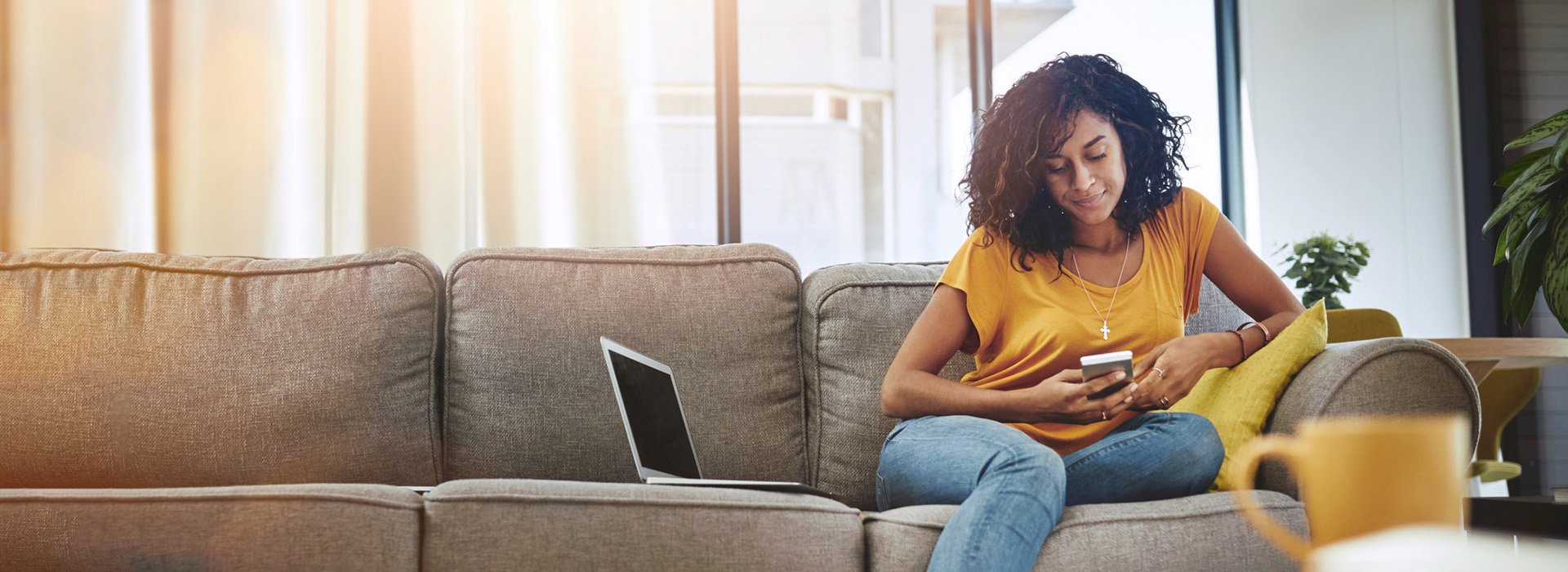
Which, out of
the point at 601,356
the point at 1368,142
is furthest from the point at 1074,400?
the point at 1368,142

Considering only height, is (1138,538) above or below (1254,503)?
below

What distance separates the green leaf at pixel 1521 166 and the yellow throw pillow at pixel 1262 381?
3.34ft

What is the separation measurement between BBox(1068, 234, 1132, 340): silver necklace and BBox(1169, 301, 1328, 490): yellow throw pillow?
0.62 feet

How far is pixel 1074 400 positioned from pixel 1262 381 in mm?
289

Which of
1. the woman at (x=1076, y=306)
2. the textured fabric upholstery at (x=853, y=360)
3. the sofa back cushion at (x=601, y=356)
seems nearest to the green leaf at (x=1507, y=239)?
the woman at (x=1076, y=306)

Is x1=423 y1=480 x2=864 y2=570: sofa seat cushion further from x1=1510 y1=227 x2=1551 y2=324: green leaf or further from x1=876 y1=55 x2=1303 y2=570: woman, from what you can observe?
x1=1510 y1=227 x2=1551 y2=324: green leaf

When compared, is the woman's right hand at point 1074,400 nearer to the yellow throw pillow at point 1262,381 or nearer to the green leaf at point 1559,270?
the yellow throw pillow at point 1262,381

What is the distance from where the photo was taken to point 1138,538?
1.28 m

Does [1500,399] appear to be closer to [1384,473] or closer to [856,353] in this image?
[856,353]

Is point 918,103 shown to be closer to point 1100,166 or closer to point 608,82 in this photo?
point 608,82

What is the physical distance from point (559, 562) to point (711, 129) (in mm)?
2183

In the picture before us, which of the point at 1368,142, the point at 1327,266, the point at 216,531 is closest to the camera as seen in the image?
the point at 216,531

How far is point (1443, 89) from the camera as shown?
131 inches

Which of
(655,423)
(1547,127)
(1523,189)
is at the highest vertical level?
(1547,127)
